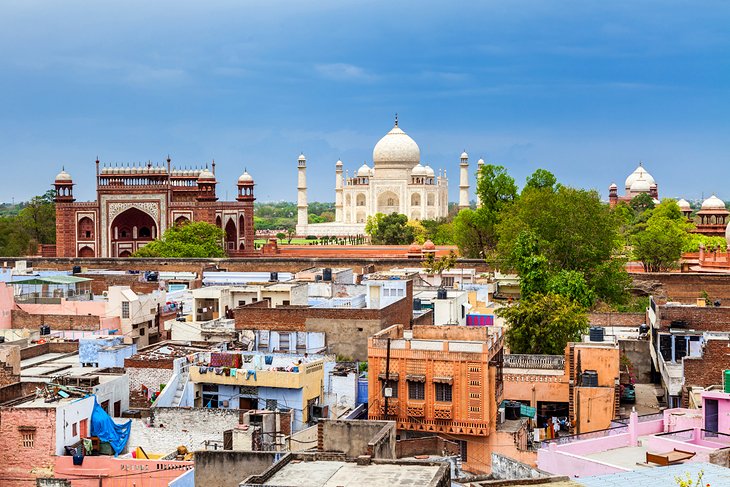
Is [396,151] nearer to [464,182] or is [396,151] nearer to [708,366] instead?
[464,182]

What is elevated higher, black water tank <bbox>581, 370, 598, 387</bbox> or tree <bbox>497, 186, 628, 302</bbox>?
tree <bbox>497, 186, 628, 302</bbox>

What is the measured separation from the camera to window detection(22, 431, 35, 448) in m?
16.3

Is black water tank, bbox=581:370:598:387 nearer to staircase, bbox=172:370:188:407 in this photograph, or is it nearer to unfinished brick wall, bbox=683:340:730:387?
unfinished brick wall, bbox=683:340:730:387

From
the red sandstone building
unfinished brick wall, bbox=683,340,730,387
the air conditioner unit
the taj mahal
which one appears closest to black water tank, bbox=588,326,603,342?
unfinished brick wall, bbox=683,340,730,387

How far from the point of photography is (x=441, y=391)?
18516mm

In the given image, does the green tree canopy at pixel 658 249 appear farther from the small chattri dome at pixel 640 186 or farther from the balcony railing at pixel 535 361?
the small chattri dome at pixel 640 186

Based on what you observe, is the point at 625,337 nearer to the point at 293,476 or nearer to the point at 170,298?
the point at 170,298

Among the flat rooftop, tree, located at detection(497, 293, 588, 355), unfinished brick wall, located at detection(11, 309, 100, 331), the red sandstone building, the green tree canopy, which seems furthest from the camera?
the red sandstone building

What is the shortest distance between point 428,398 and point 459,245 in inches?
1519

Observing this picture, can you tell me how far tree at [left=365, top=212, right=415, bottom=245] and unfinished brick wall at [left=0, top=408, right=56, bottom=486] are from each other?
200ft

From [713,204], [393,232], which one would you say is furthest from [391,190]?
[713,204]

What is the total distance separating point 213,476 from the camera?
13875 mm

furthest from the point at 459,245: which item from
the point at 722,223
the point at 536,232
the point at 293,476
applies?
the point at 293,476

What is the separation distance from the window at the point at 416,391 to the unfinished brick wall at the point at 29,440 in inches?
242
